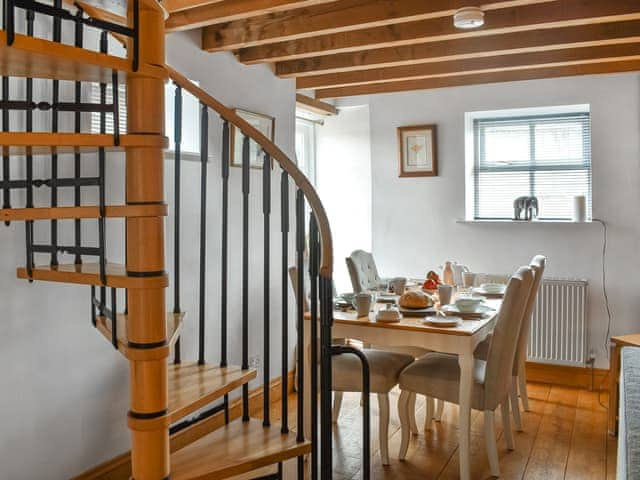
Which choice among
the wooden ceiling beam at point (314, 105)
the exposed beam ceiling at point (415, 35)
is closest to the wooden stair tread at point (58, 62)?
the exposed beam ceiling at point (415, 35)

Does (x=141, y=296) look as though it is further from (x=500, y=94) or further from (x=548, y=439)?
(x=500, y=94)

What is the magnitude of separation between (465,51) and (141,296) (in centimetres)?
258

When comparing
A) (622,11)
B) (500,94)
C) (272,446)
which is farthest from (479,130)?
(272,446)

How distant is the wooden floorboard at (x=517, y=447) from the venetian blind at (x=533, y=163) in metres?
1.55

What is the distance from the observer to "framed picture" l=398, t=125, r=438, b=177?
4766 millimetres

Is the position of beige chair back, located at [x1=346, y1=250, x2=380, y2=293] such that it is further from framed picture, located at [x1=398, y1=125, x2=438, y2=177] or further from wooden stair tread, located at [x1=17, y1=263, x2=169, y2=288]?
wooden stair tread, located at [x1=17, y1=263, x2=169, y2=288]

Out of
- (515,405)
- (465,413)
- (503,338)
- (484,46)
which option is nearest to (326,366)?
(465,413)

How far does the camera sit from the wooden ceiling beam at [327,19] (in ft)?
8.81

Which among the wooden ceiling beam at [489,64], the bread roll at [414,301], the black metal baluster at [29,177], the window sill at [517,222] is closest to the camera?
the black metal baluster at [29,177]

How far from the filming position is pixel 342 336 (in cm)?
294

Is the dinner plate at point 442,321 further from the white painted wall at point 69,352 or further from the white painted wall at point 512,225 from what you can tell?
the white painted wall at point 512,225

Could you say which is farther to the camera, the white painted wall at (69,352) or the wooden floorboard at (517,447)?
the wooden floorboard at (517,447)

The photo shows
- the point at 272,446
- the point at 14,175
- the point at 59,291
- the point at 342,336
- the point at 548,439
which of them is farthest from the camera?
the point at 548,439

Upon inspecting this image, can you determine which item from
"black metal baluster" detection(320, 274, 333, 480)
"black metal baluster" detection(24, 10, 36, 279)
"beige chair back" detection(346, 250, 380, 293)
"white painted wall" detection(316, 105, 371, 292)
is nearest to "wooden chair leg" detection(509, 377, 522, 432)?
"beige chair back" detection(346, 250, 380, 293)
